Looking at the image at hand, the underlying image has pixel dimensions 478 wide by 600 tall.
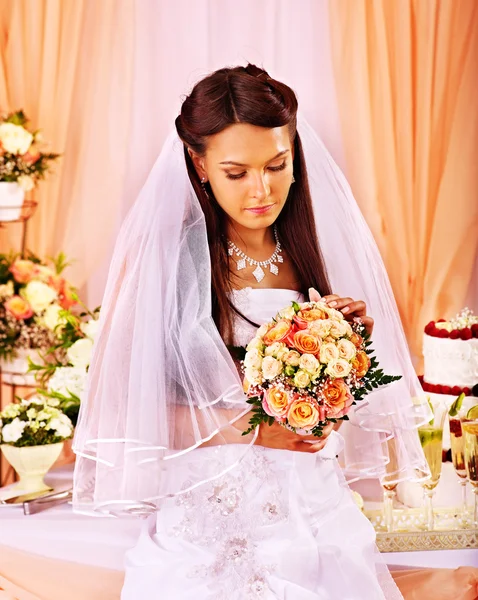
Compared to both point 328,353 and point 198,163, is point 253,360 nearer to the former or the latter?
point 328,353

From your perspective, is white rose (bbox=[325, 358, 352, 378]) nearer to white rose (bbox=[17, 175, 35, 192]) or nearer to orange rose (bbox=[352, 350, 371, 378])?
orange rose (bbox=[352, 350, 371, 378])

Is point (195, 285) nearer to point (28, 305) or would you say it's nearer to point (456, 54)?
point (28, 305)

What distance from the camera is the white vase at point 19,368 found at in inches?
159

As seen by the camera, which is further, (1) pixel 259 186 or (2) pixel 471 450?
(2) pixel 471 450

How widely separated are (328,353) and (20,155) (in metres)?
2.73

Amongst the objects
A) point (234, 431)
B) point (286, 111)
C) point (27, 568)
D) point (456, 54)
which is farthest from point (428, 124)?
point (27, 568)

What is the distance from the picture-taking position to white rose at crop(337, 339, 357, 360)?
178 cm

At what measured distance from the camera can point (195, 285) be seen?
199cm

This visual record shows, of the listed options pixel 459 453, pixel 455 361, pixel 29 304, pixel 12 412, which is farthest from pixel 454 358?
pixel 29 304

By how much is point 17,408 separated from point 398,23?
107 inches

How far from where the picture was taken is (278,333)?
180 centimetres

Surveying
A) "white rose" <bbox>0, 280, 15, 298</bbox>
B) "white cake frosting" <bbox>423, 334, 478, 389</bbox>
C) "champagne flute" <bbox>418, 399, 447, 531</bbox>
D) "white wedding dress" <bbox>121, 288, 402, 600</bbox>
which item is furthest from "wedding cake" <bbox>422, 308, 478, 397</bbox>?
"white rose" <bbox>0, 280, 15, 298</bbox>

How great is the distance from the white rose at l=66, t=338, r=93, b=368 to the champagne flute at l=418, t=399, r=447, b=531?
121 centimetres

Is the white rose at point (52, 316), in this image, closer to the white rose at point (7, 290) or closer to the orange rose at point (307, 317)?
the white rose at point (7, 290)
